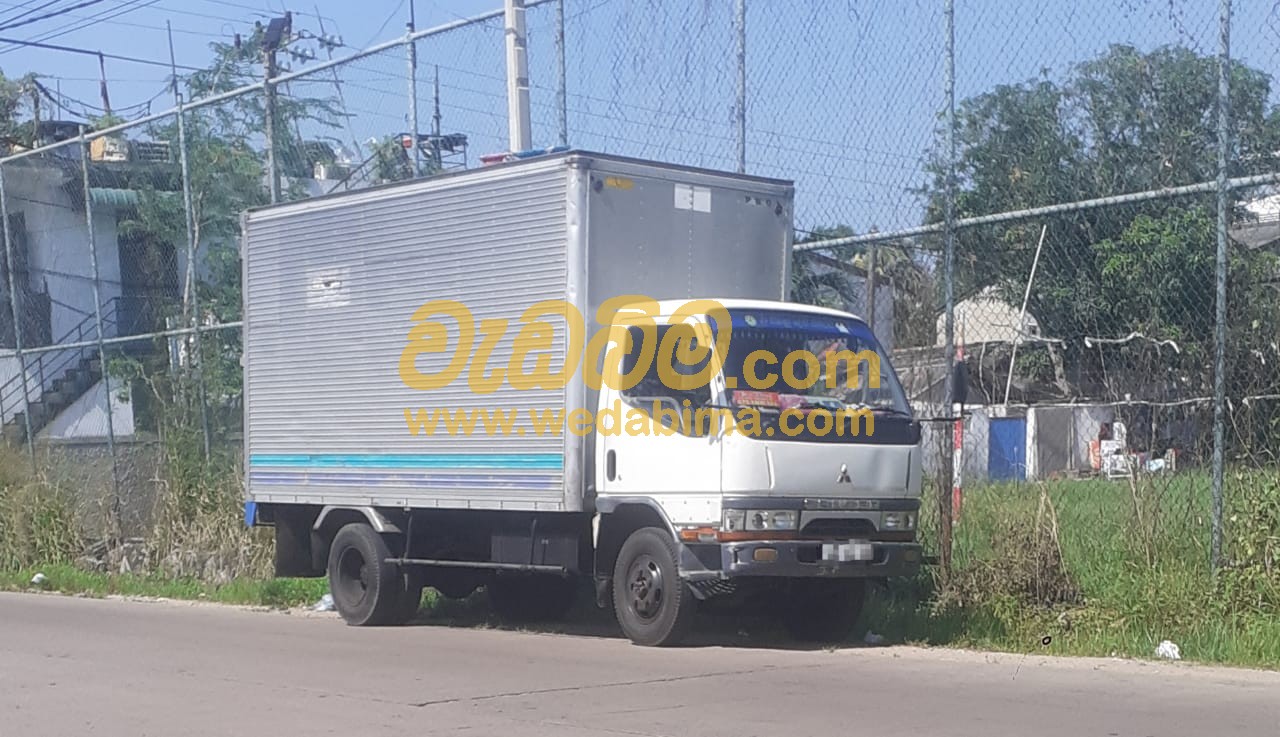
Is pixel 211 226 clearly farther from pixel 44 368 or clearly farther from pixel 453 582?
pixel 453 582

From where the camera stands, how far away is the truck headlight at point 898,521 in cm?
1105

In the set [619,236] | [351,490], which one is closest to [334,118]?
[351,490]

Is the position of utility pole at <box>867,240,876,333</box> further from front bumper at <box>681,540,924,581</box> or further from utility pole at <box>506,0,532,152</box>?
utility pole at <box>506,0,532,152</box>

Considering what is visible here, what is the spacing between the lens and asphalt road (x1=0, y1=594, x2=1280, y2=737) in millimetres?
8164

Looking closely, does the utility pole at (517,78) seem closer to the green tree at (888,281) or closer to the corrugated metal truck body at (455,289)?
the corrugated metal truck body at (455,289)

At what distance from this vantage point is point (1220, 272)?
34.9 feet

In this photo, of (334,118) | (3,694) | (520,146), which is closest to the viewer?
(3,694)

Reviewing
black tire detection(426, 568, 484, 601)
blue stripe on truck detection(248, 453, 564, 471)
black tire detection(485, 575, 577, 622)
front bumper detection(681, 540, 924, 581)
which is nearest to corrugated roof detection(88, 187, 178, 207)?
blue stripe on truck detection(248, 453, 564, 471)

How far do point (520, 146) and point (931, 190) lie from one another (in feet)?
13.7

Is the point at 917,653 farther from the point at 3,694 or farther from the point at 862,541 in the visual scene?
the point at 3,694

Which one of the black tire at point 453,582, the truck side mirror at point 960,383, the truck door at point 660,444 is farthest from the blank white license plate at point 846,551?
the black tire at point 453,582

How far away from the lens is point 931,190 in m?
12.5

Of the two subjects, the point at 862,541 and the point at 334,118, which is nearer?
the point at 862,541

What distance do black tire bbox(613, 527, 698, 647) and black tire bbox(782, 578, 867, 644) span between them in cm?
103
